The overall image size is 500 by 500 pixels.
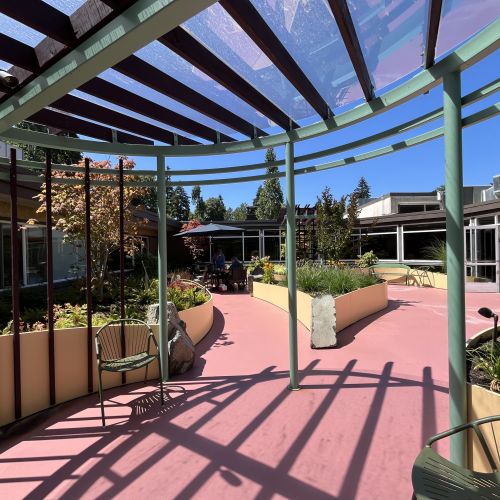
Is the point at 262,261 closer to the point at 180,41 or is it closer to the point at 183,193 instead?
the point at 180,41

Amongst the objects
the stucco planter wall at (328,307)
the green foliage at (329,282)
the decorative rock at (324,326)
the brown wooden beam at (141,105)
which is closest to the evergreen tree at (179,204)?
the stucco planter wall at (328,307)

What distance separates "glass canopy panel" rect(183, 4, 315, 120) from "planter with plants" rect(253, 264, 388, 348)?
3.41 meters

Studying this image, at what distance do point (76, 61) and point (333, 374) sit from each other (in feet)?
13.2

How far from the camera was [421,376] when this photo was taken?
13.4 ft

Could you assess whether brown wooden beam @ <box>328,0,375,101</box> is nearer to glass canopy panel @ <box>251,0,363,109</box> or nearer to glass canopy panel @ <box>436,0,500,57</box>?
glass canopy panel @ <box>251,0,363,109</box>

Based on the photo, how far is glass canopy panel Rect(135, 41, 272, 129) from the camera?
254cm

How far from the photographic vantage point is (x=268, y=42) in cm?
225

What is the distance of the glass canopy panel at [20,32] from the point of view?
2018 millimetres

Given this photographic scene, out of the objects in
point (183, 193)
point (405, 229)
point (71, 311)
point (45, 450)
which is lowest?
point (45, 450)

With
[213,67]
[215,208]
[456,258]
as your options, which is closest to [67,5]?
[213,67]

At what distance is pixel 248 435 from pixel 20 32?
10.8ft

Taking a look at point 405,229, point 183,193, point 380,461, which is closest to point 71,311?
point 380,461

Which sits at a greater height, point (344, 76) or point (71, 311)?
point (344, 76)

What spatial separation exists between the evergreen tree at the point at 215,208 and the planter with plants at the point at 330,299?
41870 mm
